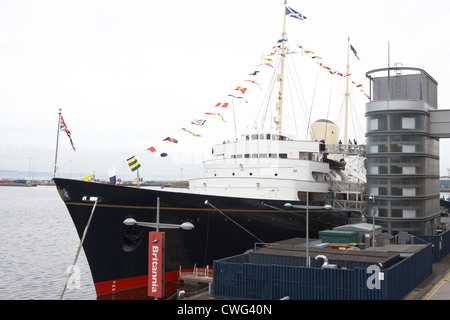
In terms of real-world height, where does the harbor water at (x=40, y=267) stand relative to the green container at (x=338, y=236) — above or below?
below

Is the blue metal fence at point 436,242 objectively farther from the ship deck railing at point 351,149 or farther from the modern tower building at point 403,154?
the ship deck railing at point 351,149

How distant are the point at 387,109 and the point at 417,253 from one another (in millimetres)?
17083

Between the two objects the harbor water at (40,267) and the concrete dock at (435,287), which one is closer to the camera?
the concrete dock at (435,287)

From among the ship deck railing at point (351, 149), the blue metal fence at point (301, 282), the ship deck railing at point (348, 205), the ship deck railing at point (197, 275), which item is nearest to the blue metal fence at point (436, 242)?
the ship deck railing at point (348, 205)

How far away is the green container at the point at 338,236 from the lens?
111 feet

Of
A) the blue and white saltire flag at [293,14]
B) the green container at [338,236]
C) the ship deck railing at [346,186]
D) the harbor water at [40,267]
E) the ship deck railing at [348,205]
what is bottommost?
the harbor water at [40,267]

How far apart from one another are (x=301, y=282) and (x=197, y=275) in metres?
9.15

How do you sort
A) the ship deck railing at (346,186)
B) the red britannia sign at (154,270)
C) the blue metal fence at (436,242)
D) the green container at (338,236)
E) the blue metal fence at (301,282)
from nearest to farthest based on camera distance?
the red britannia sign at (154,270) < the blue metal fence at (301,282) < the green container at (338,236) < the blue metal fence at (436,242) < the ship deck railing at (346,186)

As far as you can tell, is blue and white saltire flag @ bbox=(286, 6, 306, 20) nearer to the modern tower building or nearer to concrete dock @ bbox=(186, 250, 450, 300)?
the modern tower building

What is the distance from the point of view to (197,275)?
97.4 feet

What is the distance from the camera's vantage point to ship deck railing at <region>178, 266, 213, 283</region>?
92.9 ft

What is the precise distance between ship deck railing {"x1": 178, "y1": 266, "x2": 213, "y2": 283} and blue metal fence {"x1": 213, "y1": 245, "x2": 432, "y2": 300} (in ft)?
11.4

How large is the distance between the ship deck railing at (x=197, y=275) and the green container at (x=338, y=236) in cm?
934

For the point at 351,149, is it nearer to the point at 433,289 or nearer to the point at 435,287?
the point at 435,287
